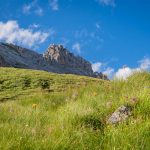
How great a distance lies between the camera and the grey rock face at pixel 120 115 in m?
9.80

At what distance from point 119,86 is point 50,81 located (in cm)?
2315

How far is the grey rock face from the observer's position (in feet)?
32.2

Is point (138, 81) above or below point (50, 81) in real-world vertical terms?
below

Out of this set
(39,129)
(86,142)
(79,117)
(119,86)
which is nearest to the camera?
(86,142)

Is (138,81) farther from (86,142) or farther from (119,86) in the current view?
(86,142)

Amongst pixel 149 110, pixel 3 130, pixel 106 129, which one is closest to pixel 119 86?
pixel 149 110

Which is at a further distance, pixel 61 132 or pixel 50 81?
pixel 50 81

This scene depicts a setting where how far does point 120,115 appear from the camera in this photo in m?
10.0

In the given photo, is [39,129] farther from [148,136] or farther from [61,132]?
[148,136]

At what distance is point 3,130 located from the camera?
8.70 metres

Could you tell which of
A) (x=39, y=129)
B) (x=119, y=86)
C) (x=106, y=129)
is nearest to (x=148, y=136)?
(x=106, y=129)

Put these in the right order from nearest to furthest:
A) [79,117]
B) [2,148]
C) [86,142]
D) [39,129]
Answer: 1. [2,148]
2. [86,142]
3. [39,129]
4. [79,117]

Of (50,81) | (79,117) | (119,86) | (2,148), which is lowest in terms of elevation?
(2,148)

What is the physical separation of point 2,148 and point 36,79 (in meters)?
33.0
